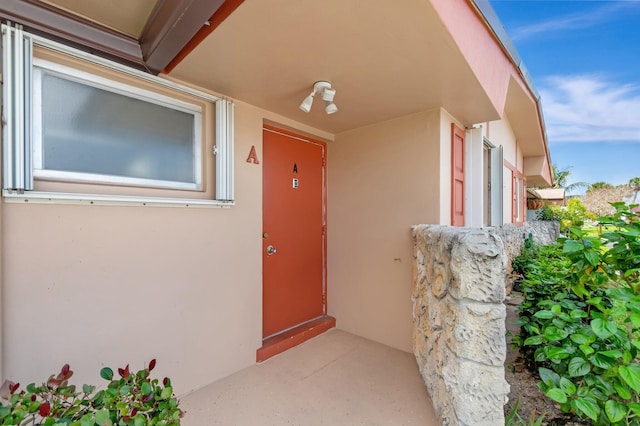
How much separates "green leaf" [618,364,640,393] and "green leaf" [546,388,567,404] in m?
0.27

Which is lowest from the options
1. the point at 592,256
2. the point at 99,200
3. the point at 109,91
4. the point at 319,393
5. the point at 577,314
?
the point at 319,393

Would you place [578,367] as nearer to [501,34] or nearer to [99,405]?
[99,405]

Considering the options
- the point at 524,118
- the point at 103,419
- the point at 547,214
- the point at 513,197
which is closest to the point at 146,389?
the point at 103,419

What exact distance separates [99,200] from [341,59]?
76.1 inches

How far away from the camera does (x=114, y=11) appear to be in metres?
1.65

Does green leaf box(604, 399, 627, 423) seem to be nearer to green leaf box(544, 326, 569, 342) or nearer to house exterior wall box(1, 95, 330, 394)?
green leaf box(544, 326, 569, 342)

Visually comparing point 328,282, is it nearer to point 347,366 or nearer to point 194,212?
point 347,366

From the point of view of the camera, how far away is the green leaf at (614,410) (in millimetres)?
1260

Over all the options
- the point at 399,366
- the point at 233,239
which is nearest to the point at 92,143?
the point at 233,239

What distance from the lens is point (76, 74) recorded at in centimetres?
175

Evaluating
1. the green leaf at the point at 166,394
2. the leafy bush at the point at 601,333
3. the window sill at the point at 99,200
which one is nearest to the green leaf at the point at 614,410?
the leafy bush at the point at 601,333

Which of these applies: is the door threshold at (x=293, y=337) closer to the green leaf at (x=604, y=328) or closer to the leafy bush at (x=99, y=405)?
the leafy bush at (x=99, y=405)

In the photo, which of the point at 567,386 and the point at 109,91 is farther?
the point at 109,91

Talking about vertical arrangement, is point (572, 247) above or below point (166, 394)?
above
